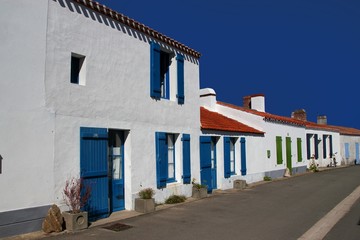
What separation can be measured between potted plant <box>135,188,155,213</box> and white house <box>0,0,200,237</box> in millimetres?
218

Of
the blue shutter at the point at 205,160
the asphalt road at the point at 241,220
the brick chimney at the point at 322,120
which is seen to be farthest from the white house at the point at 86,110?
the brick chimney at the point at 322,120

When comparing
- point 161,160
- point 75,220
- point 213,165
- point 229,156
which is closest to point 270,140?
point 229,156

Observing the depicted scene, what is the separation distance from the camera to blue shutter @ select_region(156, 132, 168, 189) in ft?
34.2

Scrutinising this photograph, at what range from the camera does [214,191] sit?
45.0ft

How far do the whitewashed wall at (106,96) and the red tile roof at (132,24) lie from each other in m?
0.16

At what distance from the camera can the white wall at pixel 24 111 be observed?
21.1ft

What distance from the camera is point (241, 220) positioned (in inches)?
333

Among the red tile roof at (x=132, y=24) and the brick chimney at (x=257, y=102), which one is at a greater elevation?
the red tile roof at (x=132, y=24)

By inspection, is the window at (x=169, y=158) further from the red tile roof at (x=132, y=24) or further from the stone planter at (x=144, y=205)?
the red tile roof at (x=132, y=24)

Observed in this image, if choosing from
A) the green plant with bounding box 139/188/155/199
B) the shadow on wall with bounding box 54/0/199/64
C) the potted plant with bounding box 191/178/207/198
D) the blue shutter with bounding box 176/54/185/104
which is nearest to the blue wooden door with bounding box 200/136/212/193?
the potted plant with bounding box 191/178/207/198

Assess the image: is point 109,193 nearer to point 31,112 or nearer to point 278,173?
point 31,112

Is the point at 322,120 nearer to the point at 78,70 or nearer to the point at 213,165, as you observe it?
the point at 213,165

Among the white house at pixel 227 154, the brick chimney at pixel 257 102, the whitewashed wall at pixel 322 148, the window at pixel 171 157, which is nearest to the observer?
the window at pixel 171 157

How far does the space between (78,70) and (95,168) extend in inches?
92.7
